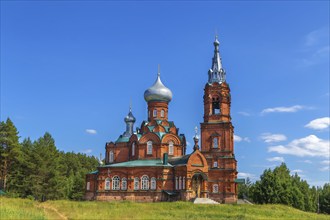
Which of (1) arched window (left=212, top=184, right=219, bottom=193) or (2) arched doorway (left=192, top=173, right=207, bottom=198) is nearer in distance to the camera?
(2) arched doorway (left=192, top=173, right=207, bottom=198)

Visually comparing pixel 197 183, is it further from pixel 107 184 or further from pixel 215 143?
pixel 107 184

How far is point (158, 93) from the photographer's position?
57.3 metres

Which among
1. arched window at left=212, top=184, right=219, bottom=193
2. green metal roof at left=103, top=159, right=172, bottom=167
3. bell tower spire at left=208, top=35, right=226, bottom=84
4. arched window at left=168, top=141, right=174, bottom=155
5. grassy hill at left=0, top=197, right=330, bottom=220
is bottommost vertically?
grassy hill at left=0, top=197, right=330, bottom=220

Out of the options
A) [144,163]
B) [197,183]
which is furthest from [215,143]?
[144,163]

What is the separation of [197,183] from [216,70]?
1492cm

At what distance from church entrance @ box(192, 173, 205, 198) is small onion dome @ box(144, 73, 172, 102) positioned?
13.0 m

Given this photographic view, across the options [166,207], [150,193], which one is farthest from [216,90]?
[166,207]

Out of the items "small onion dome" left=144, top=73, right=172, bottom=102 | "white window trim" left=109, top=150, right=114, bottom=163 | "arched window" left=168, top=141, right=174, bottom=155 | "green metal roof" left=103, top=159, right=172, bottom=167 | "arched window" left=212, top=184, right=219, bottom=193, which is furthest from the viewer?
"white window trim" left=109, top=150, right=114, bottom=163

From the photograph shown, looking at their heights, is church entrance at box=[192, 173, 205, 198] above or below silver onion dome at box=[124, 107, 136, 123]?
below

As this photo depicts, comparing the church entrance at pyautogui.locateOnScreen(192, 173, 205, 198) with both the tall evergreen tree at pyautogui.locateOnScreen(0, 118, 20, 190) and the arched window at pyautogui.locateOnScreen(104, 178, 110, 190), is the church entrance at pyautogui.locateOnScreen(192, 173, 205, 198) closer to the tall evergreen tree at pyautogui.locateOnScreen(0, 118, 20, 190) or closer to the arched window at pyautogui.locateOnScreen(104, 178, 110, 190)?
the arched window at pyautogui.locateOnScreen(104, 178, 110, 190)

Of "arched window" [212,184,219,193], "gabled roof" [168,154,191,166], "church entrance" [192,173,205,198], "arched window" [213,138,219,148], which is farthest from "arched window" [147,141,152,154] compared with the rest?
"arched window" [212,184,219,193]

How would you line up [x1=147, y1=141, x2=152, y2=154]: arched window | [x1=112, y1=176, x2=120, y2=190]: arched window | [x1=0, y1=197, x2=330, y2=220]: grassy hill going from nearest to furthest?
[x1=0, y1=197, x2=330, y2=220]: grassy hill → [x1=112, y1=176, x2=120, y2=190]: arched window → [x1=147, y1=141, x2=152, y2=154]: arched window

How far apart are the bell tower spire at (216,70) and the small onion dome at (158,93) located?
6135 millimetres

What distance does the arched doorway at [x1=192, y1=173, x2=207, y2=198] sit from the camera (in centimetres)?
4847
